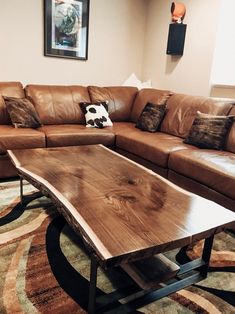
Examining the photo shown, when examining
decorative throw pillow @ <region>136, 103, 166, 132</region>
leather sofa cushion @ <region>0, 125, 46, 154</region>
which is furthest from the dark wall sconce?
leather sofa cushion @ <region>0, 125, 46, 154</region>

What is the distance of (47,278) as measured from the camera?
5.01 ft

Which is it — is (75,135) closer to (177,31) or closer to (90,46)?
(90,46)

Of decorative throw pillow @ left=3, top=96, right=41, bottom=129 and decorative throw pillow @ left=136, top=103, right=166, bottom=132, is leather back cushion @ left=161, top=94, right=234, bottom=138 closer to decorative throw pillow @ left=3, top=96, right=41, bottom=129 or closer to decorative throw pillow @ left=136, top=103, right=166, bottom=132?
decorative throw pillow @ left=136, top=103, right=166, bottom=132

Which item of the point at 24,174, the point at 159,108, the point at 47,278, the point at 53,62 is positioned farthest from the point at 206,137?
the point at 53,62

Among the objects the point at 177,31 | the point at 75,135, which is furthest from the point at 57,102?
the point at 177,31

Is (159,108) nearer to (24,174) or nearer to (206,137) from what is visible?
(206,137)

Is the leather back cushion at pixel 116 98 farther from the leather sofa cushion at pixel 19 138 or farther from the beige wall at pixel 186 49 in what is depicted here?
the leather sofa cushion at pixel 19 138

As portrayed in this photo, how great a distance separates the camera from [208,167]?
7.26 feet

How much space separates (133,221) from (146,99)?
263cm

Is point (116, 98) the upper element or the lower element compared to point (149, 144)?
upper

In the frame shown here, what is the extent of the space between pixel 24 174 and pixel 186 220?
1.05 m

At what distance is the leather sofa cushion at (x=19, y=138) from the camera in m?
2.65

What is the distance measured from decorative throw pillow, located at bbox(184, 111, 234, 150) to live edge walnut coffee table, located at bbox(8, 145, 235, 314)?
39.2 inches

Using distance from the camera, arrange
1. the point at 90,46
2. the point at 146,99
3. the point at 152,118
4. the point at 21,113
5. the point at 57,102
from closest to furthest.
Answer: the point at 21,113
the point at 152,118
the point at 57,102
the point at 146,99
the point at 90,46
